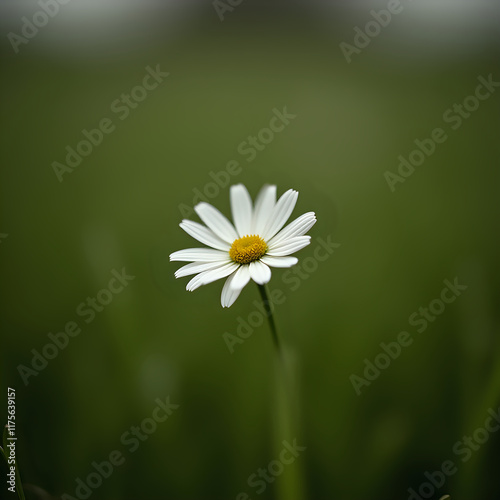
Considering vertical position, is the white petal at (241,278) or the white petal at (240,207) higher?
the white petal at (240,207)

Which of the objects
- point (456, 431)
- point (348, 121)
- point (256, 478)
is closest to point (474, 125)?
point (348, 121)

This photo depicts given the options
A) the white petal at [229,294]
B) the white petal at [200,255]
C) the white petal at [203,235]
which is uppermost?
the white petal at [203,235]

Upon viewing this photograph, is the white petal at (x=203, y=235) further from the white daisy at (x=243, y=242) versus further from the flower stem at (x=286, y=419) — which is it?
the flower stem at (x=286, y=419)

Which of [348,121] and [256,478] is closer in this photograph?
[256,478]

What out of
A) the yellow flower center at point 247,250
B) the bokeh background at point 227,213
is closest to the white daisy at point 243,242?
the yellow flower center at point 247,250

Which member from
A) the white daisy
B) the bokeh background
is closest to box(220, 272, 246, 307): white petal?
the white daisy

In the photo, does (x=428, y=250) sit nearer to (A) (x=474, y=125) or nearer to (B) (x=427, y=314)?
(B) (x=427, y=314)

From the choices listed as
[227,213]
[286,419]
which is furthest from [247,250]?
[227,213]
